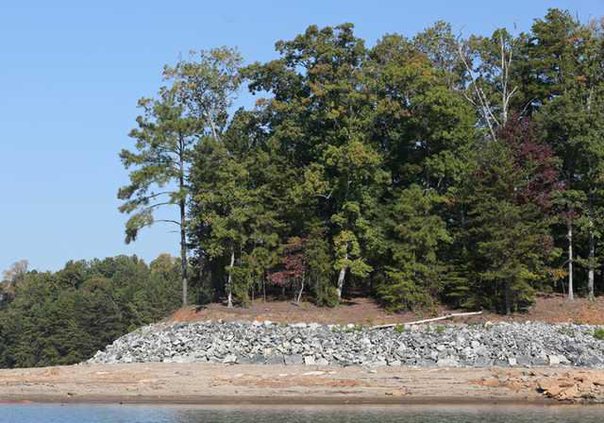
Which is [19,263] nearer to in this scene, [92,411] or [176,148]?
[176,148]

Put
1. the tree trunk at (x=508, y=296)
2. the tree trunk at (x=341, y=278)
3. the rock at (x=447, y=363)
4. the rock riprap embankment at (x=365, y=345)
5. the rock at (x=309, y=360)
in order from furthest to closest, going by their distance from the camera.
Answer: the tree trunk at (x=341, y=278) < the tree trunk at (x=508, y=296) < the rock at (x=309, y=360) < the rock riprap embankment at (x=365, y=345) < the rock at (x=447, y=363)

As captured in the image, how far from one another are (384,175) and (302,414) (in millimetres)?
24348

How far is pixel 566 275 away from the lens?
165 feet

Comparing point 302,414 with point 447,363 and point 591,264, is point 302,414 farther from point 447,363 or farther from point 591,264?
point 591,264

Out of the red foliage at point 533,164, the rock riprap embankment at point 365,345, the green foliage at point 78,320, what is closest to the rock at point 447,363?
the rock riprap embankment at point 365,345

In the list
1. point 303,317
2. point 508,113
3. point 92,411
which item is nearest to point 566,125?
point 508,113

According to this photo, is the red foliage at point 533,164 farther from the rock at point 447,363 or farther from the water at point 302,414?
the water at point 302,414

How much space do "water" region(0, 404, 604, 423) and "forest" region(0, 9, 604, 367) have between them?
1675 centimetres

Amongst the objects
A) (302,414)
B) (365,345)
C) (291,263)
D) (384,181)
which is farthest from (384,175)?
(302,414)

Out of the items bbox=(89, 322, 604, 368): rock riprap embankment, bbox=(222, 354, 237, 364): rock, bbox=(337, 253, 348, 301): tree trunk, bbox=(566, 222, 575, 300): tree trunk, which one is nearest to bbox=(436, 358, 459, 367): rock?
bbox=(89, 322, 604, 368): rock riprap embankment

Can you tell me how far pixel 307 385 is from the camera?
3297 cm

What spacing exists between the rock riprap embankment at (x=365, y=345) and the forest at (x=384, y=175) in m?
5.13

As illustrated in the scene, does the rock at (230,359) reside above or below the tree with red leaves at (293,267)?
below

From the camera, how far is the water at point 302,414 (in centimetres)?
2692
